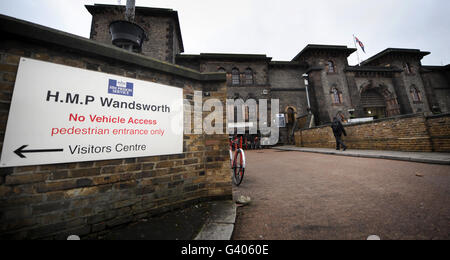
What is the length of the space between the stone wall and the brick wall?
25.5ft

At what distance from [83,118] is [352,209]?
11.3 feet

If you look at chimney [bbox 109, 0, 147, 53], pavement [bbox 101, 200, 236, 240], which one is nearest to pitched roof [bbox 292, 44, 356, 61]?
chimney [bbox 109, 0, 147, 53]

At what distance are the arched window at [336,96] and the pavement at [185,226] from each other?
64.8 ft

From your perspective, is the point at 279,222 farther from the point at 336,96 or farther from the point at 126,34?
the point at 336,96

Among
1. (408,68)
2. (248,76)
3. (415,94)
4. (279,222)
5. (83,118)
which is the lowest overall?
(279,222)

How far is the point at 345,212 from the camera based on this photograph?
1938mm

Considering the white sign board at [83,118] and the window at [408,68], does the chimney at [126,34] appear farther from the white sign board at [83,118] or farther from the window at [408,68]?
the window at [408,68]

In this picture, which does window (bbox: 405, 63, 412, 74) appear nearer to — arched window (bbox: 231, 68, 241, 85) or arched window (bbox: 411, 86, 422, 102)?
arched window (bbox: 411, 86, 422, 102)

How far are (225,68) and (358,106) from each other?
50.4 feet

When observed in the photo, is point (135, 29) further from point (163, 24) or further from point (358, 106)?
point (358, 106)

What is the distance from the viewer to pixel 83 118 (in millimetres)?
1651

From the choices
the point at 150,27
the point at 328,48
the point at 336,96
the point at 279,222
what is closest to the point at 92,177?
the point at 279,222

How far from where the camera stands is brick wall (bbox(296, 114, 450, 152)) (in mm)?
5156

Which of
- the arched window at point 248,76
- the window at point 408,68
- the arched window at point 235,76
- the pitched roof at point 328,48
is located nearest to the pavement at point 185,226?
the arched window at point 235,76
